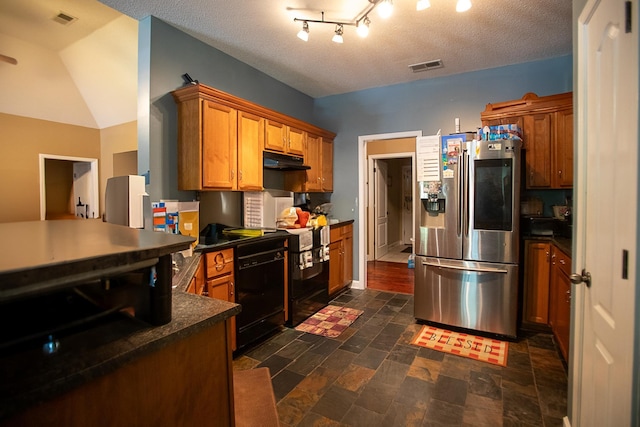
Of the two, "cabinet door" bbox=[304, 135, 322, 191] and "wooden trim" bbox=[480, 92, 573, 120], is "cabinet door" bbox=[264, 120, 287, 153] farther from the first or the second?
"wooden trim" bbox=[480, 92, 573, 120]

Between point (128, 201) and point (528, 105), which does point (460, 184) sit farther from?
point (128, 201)

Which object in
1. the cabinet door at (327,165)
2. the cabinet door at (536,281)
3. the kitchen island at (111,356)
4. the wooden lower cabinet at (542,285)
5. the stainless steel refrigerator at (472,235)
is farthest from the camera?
the cabinet door at (327,165)

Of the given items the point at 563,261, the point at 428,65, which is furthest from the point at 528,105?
the point at 563,261

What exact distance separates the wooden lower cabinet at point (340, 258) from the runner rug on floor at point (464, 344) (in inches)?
51.1

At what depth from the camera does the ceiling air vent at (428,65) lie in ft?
11.4

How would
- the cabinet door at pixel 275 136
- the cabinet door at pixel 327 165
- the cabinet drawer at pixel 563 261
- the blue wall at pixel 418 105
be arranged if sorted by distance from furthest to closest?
1. the cabinet door at pixel 327 165
2. the blue wall at pixel 418 105
3. the cabinet door at pixel 275 136
4. the cabinet drawer at pixel 563 261

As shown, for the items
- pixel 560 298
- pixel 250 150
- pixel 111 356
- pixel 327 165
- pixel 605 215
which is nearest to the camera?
pixel 111 356

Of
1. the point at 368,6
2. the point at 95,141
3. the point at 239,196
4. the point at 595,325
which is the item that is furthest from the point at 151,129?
the point at 95,141

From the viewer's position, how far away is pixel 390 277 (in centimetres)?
509

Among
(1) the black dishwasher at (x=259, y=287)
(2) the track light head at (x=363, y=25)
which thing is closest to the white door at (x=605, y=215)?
(2) the track light head at (x=363, y=25)

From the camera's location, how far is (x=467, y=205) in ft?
9.59

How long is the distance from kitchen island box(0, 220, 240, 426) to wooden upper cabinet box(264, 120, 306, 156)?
257 centimetres

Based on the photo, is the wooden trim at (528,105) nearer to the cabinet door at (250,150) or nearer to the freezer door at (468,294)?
the freezer door at (468,294)

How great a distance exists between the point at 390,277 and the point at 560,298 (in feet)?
8.81
